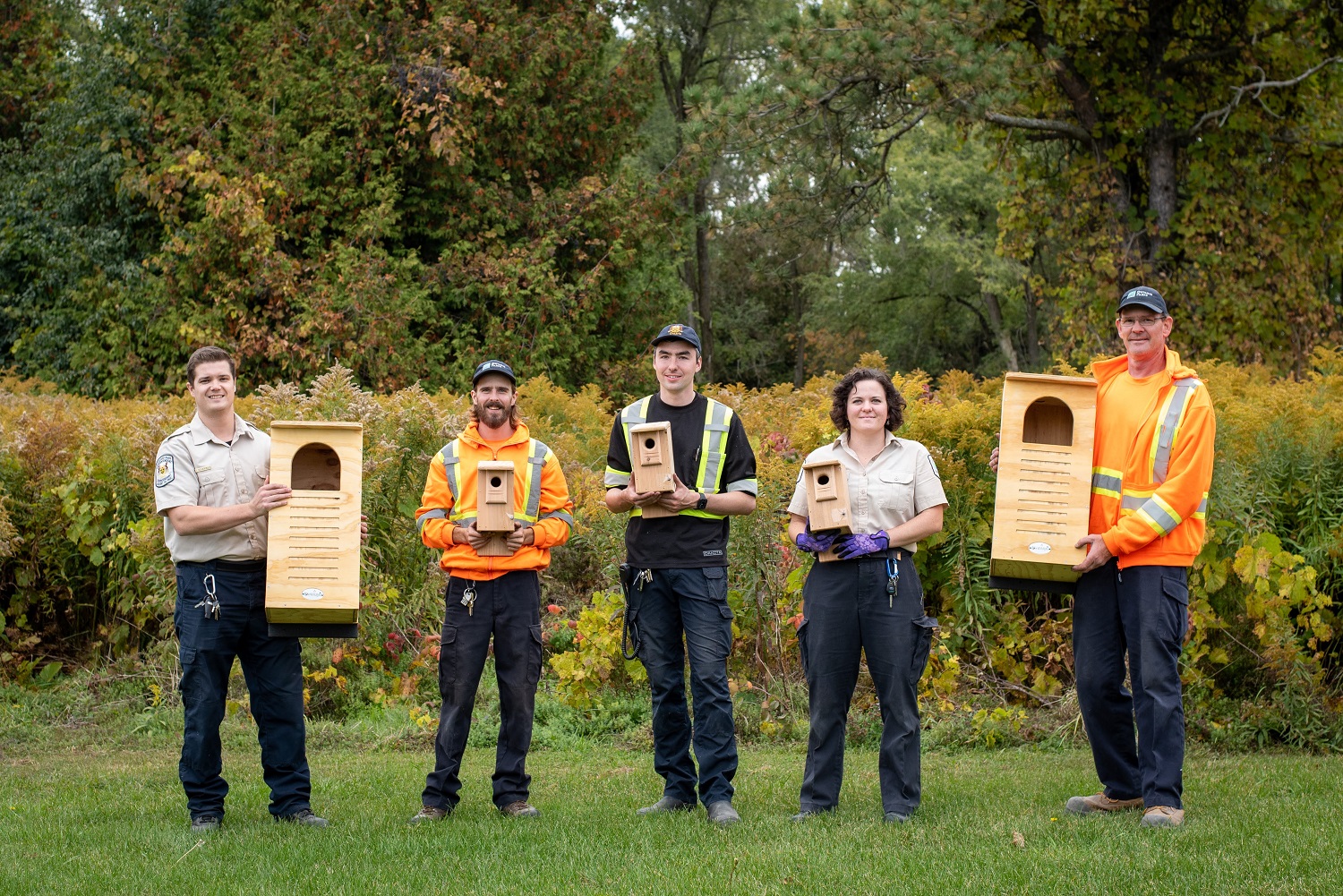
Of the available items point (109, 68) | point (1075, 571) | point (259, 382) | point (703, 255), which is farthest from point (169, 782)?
point (703, 255)

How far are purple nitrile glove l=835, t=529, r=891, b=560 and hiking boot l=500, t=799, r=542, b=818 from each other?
6.40 feet

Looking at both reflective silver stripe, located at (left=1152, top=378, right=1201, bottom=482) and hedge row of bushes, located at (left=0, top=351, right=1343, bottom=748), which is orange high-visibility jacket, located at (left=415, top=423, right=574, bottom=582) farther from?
reflective silver stripe, located at (left=1152, top=378, right=1201, bottom=482)

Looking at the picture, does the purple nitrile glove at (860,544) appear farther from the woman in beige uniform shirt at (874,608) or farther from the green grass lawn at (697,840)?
the green grass lawn at (697,840)

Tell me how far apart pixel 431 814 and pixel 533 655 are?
88 cm

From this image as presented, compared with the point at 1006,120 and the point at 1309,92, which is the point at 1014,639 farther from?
the point at 1309,92

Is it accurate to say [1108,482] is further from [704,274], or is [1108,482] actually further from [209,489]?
[704,274]

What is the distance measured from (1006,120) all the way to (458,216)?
7.54m

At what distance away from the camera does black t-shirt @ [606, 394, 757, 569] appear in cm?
589

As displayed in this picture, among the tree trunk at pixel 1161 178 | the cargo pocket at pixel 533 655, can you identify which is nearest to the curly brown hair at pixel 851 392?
the cargo pocket at pixel 533 655

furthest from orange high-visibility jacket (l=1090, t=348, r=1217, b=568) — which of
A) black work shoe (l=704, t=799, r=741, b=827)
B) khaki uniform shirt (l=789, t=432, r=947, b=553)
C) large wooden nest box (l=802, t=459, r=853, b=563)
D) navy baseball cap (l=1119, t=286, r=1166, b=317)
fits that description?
black work shoe (l=704, t=799, r=741, b=827)

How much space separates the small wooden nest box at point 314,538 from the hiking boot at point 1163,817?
3.62 m

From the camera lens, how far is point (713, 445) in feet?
19.5

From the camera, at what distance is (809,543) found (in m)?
5.73

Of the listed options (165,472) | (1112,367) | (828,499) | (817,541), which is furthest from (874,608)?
(165,472)
